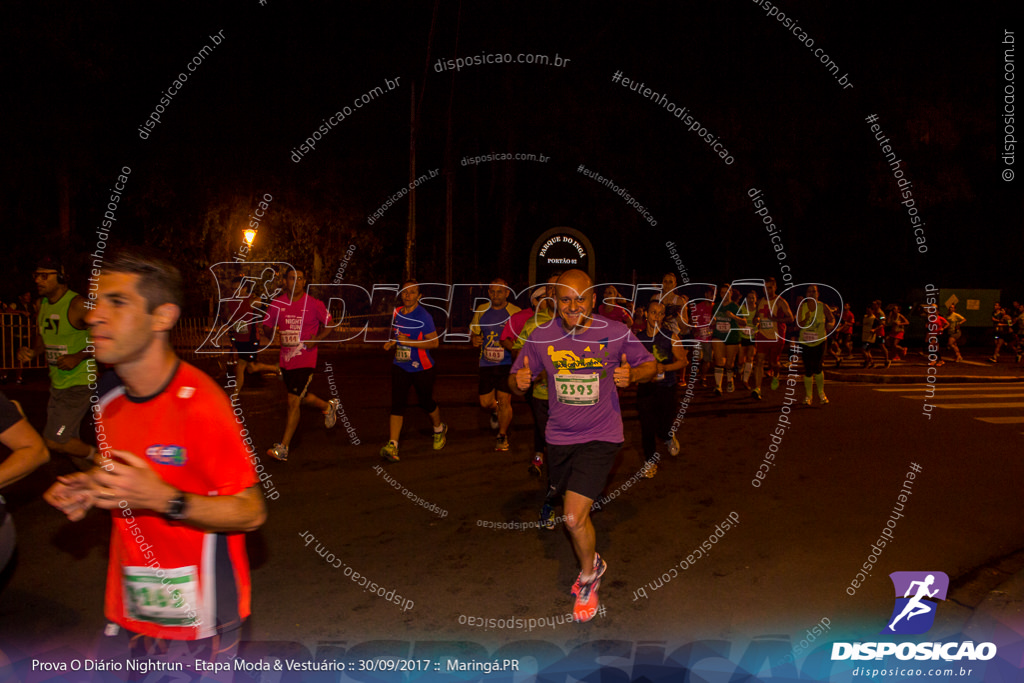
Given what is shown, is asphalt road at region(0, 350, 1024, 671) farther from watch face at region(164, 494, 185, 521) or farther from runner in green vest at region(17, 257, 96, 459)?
watch face at region(164, 494, 185, 521)

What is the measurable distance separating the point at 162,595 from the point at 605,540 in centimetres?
404

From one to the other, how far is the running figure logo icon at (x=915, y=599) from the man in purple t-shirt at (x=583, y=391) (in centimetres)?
176

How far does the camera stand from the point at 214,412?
2.32 metres

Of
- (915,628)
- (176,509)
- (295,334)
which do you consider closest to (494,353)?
(295,334)

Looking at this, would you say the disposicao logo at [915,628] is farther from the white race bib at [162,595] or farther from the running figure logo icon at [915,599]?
the white race bib at [162,595]

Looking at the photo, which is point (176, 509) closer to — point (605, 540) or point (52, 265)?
point (605, 540)

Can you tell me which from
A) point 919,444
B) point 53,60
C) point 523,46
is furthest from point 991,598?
point 523,46

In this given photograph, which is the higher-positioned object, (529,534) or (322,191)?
(322,191)

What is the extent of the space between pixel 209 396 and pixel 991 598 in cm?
474

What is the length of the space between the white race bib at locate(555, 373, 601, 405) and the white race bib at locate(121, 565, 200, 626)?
9.31 feet

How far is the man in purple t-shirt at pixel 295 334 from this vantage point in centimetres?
805

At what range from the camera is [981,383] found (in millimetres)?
16031

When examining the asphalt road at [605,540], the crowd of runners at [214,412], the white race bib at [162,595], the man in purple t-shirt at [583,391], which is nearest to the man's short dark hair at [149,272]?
the crowd of runners at [214,412]

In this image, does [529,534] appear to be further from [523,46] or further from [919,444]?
[523,46]
